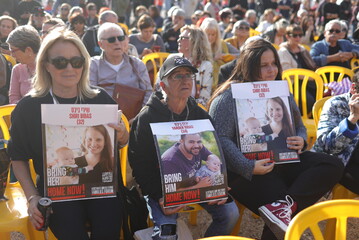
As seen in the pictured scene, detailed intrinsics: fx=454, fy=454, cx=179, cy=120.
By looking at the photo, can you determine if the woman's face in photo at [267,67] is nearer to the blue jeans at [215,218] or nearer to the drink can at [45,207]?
A: the blue jeans at [215,218]

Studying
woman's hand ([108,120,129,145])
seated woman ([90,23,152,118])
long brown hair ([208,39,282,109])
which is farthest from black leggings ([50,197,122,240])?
seated woman ([90,23,152,118])

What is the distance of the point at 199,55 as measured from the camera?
16.0ft

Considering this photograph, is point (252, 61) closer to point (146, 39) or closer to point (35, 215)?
point (35, 215)

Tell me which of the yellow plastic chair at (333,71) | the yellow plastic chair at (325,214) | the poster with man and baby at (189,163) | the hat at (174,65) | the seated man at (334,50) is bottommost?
the yellow plastic chair at (325,214)

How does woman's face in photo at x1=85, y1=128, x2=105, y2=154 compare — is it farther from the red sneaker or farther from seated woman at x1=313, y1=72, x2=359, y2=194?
seated woman at x1=313, y1=72, x2=359, y2=194

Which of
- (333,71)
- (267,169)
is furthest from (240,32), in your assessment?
(267,169)

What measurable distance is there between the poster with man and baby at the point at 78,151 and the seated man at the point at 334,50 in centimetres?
451

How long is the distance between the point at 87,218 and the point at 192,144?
720 millimetres

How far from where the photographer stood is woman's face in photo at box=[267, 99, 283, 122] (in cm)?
285

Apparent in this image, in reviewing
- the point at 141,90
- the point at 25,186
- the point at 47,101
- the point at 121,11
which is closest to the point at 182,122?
the point at 47,101

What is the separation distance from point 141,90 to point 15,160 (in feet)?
5.86

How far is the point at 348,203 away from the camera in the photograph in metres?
1.89

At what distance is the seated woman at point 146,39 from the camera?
674 cm

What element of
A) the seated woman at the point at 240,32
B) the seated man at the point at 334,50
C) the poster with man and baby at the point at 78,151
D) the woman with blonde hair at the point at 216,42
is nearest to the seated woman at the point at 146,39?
the woman with blonde hair at the point at 216,42
